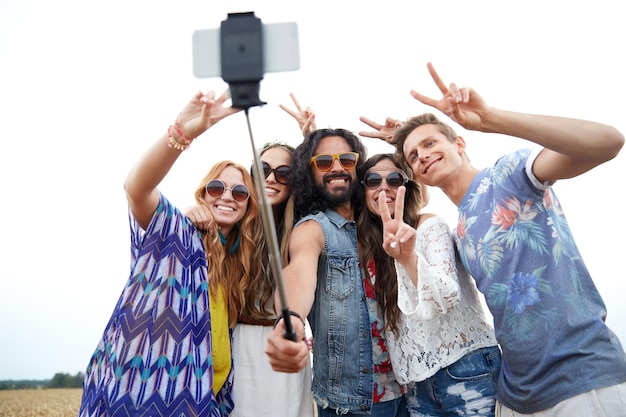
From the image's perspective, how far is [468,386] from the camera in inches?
129

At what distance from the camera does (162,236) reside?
3.15m

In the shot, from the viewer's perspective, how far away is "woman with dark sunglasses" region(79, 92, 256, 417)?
2889 millimetres

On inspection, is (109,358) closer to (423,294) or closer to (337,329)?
(337,329)

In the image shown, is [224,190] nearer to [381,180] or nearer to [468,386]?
[381,180]

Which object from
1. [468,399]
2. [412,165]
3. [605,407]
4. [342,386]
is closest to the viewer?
[605,407]

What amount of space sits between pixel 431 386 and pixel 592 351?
1063mm

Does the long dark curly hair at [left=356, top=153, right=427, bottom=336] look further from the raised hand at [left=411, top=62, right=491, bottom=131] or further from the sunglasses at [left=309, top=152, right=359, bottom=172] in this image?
the raised hand at [left=411, top=62, right=491, bottom=131]

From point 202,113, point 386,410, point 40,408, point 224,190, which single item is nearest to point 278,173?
point 224,190

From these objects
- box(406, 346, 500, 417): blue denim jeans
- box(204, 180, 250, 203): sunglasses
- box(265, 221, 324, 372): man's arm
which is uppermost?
box(204, 180, 250, 203): sunglasses

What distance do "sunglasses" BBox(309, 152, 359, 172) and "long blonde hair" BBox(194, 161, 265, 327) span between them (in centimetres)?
59

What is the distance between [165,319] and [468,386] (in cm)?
199

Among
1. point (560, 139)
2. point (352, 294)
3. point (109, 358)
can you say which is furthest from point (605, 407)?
point (109, 358)

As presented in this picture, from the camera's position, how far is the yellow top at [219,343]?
335 cm

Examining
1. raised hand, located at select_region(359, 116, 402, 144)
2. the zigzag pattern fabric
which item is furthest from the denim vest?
raised hand, located at select_region(359, 116, 402, 144)
